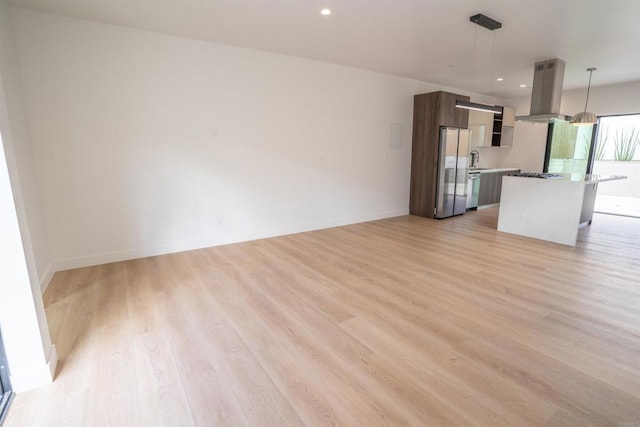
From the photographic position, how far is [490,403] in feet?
5.44

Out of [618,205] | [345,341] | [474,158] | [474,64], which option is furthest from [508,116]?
[345,341]

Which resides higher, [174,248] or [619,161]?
[619,161]

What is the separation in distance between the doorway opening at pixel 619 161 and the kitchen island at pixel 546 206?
2576 millimetres

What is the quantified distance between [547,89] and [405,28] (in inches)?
115

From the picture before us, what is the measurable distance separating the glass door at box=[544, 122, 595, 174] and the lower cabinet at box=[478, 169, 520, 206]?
3.24 feet

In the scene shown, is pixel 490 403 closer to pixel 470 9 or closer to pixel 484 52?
pixel 470 9

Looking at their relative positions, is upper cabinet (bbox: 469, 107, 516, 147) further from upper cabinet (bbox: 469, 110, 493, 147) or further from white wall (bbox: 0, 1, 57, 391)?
white wall (bbox: 0, 1, 57, 391)

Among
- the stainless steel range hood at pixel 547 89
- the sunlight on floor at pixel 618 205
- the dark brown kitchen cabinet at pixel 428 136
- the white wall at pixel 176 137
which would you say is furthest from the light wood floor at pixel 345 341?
the sunlight on floor at pixel 618 205

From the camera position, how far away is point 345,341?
223 cm

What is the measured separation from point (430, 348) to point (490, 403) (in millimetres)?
509

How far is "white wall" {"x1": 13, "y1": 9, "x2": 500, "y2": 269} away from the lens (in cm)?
337

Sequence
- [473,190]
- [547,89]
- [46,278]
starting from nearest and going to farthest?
[46,278] → [547,89] → [473,190]

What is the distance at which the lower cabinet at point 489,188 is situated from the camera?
7.30 metres

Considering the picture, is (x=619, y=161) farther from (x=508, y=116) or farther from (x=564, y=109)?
(x=508, y=116)
